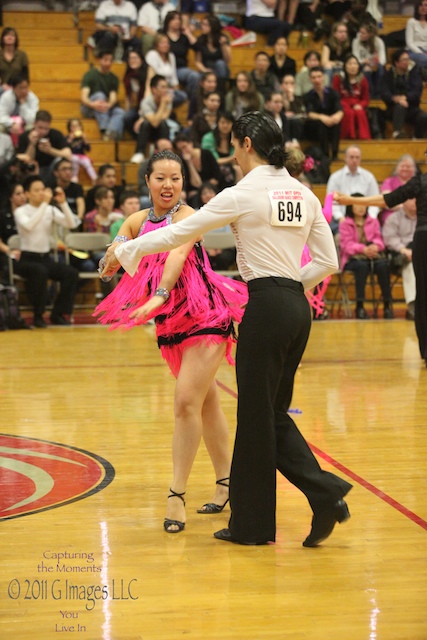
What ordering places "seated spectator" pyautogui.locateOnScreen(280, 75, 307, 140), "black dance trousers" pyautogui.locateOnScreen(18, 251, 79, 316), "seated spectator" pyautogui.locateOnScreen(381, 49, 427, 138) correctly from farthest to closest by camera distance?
1. "seated spectator" pyautogui.locateOnScreen(381, 49, 427, 138)
2. "seated spectator" pyautogui.locateOnScreen(280, 75, 307, 140)
3. "black dance trousers" pyautogui.locateOnScreen(18, 251, 79, 316)

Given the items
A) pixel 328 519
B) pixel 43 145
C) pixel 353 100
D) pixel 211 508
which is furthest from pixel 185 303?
pixel 353 100

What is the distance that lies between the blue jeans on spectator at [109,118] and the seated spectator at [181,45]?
44.1 inches

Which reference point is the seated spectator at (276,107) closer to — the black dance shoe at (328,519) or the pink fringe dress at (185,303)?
the pink fringe dress at (185,303)

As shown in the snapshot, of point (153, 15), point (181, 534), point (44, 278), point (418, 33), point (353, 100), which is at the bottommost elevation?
point (181, 534)

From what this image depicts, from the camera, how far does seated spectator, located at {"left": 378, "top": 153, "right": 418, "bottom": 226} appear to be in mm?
12305

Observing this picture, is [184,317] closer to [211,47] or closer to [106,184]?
[106,184]

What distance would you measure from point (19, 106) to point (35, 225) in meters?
2.53

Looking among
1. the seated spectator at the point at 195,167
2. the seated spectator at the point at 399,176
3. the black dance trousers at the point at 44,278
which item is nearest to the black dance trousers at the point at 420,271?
the seated spectator at the point at 399,176

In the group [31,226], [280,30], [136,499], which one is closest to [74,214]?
[31,226]

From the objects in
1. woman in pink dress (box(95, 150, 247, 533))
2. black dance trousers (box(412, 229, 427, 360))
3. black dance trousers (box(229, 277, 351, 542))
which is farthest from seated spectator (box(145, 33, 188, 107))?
black dance trousers (box(229, 277, 351, 542))

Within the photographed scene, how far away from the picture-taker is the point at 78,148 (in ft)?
43.3

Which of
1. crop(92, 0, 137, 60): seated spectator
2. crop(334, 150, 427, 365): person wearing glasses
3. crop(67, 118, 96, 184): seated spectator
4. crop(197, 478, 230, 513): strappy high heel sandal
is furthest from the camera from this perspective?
crop(92, 0, 137, 60): seated spectator

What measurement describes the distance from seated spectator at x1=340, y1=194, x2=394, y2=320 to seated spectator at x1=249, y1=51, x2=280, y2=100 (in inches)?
110

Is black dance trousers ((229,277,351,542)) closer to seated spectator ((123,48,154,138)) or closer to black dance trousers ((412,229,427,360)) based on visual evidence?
black dance trousers ((412,229,427,360))
